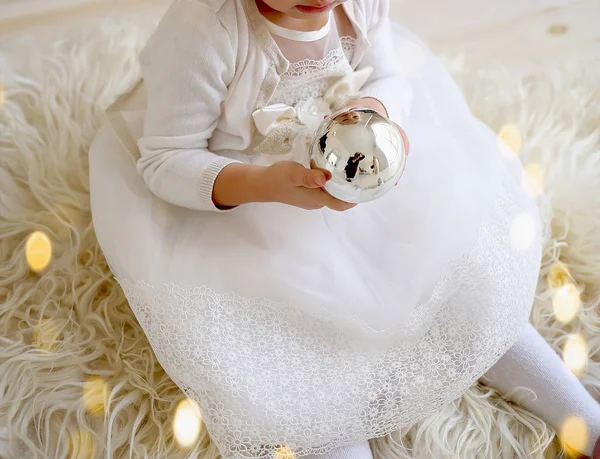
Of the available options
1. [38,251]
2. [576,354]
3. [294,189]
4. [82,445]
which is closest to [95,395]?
[82,445]

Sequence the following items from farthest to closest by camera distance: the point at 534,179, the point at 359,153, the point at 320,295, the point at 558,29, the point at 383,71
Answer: the point at 558,29 → the point at 534,179 → the point at 383,71 → the point at 320,295 → the point at 359,153

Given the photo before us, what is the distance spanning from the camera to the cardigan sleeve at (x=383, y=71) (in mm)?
731

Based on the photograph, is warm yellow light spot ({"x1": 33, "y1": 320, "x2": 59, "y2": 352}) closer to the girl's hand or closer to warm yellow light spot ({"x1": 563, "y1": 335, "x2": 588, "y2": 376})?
the girl's hand

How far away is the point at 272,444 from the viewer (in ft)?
2.07

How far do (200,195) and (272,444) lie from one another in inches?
9.9

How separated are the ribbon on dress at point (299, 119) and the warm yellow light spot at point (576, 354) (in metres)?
0.40

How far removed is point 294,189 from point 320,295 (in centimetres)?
11

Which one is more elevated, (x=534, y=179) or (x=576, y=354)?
(x=534, y=179)

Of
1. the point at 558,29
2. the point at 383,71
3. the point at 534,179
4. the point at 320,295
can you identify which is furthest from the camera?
the point at 558,29

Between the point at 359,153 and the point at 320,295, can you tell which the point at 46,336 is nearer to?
the point at 320,295

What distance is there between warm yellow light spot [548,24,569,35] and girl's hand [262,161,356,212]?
0.78 metres

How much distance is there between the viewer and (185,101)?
65cm

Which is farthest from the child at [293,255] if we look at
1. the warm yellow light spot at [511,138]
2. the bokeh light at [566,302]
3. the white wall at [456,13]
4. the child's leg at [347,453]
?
the white wall at [456,13]

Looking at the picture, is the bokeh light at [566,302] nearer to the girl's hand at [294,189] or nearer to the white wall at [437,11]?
the girl's hand at [294,189]
